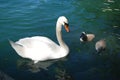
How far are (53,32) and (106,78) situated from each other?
119 inches

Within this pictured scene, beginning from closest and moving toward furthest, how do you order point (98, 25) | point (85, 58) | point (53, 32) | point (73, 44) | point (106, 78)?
point (106, 78) < point (85, 58) < point (73, 44) < point (53, 32) < point (98, 25)

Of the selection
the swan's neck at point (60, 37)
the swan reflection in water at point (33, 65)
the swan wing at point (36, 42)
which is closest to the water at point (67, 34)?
the swan reflection in water at point (33, 65)

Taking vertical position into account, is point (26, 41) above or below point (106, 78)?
above

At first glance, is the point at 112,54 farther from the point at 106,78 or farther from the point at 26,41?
the point at 26,41

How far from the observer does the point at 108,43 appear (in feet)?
34.2

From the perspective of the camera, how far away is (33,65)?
9344 millimetres

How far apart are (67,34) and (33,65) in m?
1.97

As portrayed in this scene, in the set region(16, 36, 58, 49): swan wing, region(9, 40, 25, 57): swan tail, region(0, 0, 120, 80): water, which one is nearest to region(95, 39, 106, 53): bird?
region(0, 0, 120, 80): water

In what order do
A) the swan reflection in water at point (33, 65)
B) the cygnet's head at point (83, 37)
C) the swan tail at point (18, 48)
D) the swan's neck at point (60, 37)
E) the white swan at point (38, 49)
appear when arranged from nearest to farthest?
the swan reflection in water at point (33, 65)
the swan tail at point (18, 48)
the white swan at point (38, 49)
the swan's neck at point (60, 37)
the cygnet's head at point (83, 37)

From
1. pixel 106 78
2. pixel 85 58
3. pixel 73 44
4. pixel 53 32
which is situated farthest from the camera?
pixel 53 32

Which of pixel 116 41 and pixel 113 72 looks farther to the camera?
pixel 116 41

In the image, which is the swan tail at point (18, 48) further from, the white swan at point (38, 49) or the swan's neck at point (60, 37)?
the swan's neck at point (60, 37)

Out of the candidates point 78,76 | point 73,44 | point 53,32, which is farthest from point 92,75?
point 53,32

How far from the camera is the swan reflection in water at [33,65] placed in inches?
358
